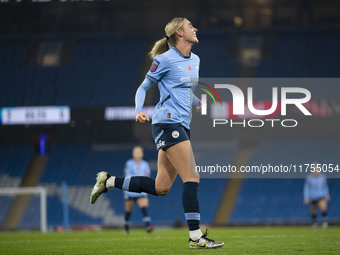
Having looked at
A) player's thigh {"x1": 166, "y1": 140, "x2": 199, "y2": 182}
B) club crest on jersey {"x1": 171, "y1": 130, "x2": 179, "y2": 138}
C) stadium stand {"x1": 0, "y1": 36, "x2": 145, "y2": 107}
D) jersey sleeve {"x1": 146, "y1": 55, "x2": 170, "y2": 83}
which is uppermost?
stadium stand {"x1": 0, "y1": 36, "x2": 145, "y2": 107}

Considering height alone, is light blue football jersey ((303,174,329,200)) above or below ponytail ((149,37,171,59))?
below

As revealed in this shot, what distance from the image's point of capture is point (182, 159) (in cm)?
660

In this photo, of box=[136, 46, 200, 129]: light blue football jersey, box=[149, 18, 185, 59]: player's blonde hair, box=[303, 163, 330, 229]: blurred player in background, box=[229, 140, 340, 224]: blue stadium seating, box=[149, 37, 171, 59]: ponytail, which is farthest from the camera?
box=[229, 140, 340, 224]: blue stadium seating

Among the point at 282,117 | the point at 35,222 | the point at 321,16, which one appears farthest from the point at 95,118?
the point at 282,117

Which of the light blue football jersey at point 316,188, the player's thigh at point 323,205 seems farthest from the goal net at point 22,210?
the player's thigh at point 323,205

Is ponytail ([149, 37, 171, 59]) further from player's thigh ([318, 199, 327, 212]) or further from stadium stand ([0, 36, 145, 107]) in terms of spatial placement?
stadium stand ([0, 36, 145, 107])

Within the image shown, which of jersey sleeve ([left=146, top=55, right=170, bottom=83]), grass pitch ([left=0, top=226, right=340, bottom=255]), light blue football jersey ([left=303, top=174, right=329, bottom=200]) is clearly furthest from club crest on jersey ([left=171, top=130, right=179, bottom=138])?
light blue football jersey ([left=303, top=174, right=329, bottom=200])

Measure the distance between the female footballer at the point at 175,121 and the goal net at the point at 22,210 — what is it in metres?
12.8

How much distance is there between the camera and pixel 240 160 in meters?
23.7

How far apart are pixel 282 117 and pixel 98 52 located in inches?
716

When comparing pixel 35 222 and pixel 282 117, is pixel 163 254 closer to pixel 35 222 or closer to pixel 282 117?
pixel 282 117

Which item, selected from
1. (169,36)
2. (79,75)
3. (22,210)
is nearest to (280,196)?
(79,75)

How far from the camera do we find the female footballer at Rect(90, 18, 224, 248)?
21.8 feet

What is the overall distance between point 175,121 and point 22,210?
14.5 m
